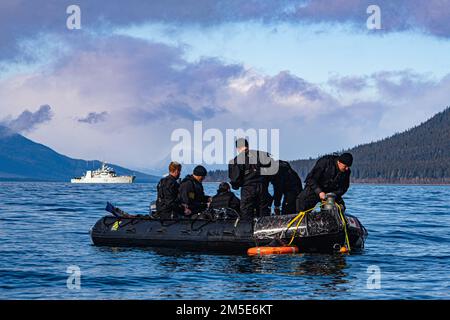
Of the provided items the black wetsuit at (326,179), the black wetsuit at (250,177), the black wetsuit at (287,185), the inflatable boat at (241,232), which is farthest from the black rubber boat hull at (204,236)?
the black wetsuit at (287,185)

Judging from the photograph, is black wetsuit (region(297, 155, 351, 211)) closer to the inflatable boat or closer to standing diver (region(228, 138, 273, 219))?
the inflatable boat

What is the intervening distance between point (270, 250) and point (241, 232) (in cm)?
123

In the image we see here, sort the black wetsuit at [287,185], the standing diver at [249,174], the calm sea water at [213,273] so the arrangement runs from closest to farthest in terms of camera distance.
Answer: the calm sea water at [213,273] < the standing diver at [249,174] < the black wetsuit at [287,185]

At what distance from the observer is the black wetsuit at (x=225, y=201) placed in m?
19.3

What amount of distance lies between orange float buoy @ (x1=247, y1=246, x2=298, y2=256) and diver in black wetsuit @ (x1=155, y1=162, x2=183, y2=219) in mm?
2924

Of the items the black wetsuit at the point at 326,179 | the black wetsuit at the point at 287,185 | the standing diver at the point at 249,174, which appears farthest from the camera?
the black wetsuit at the point at 287,185

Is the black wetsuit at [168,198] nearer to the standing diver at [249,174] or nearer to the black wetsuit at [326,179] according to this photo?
the standing diver at [249,174]

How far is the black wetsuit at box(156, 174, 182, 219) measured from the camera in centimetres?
1930

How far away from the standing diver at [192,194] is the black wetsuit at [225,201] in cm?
61

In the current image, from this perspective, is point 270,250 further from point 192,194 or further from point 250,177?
point 192,194

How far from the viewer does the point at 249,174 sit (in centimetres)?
1822

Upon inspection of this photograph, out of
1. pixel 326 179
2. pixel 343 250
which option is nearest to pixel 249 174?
pixel 326 179
